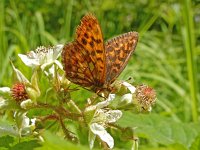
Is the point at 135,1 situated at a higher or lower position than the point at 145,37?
higher

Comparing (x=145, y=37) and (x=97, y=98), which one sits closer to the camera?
(x=97, y=98)

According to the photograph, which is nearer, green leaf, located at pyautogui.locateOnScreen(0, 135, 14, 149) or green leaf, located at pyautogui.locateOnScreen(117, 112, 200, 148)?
green leaf, located at pyautogui.locateOnScreen(0, 135, 14, 149)

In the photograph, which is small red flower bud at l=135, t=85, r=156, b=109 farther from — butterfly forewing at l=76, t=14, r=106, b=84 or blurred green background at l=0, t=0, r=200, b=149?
blurred green background at l=0, t=0, r=200, b=149

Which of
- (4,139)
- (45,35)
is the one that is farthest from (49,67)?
(45,35)

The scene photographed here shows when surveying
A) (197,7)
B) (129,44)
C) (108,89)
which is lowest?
(108,89)

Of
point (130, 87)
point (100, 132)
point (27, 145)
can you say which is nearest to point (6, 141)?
point (27, 145)

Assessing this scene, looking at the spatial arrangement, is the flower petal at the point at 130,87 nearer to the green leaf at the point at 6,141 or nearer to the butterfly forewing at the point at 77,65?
the butterfly forewing at the point at 77,65

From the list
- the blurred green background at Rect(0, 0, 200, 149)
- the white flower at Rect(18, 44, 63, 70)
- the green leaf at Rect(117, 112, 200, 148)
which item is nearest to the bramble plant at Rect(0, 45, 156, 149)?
the white flower at Rect(18, 44, 63, 70)

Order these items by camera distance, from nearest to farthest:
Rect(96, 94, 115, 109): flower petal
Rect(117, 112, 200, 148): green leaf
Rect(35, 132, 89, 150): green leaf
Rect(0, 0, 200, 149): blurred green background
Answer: Rect(35, 132, 89, 150): green leaf, Rect(96, 94, 115, 109): flower petal, Rect(117, 112, 200, 148): green leaf, Rect(0, 0, 200, 149): blurred green background

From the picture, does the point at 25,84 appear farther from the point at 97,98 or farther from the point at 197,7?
the point at 197,7
